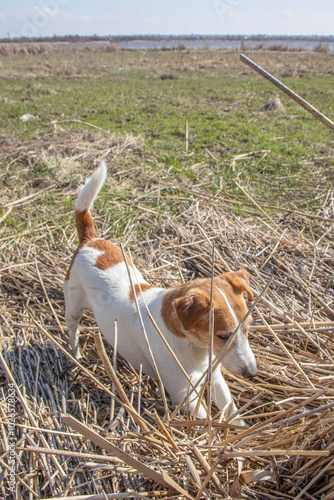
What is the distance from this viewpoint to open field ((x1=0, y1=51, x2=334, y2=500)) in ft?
5.69

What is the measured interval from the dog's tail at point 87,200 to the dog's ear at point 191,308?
147cm

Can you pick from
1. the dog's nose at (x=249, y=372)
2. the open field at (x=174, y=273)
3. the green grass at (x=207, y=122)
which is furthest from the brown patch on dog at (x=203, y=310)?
the green grass at (x=207, y=122)

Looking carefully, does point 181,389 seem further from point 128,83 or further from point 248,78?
point 248,78

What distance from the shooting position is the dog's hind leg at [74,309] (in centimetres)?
313

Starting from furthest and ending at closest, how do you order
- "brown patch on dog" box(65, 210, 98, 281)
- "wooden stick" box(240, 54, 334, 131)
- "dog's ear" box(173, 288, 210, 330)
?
"brown patch on dog" box(65, 210, 98, 281), "dog's ear" box(173, 288, 210, 330), "wooden stick" box(240, 54, 334, 131)

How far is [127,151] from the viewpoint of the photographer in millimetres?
7062

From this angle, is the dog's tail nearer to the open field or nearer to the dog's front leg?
the open field

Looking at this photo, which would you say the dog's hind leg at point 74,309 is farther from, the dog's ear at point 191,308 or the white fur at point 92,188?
the dog's ear at point 191,308

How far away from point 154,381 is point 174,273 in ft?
4.93

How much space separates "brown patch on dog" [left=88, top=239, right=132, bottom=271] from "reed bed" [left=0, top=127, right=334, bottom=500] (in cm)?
66

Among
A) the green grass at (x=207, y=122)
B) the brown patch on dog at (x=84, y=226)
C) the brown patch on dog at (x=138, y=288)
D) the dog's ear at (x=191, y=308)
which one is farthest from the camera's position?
the green grass at (x=207, y=122)

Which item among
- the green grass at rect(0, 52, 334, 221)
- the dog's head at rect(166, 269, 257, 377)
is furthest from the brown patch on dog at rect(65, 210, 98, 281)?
the green grass at rect(0, 52, 334, 221)

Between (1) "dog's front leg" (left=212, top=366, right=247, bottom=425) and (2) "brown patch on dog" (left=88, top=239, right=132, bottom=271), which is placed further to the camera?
(2) "brown patch on dog" (left=88, top=239, right=132, bottom=271)

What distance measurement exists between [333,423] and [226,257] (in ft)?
8.52
